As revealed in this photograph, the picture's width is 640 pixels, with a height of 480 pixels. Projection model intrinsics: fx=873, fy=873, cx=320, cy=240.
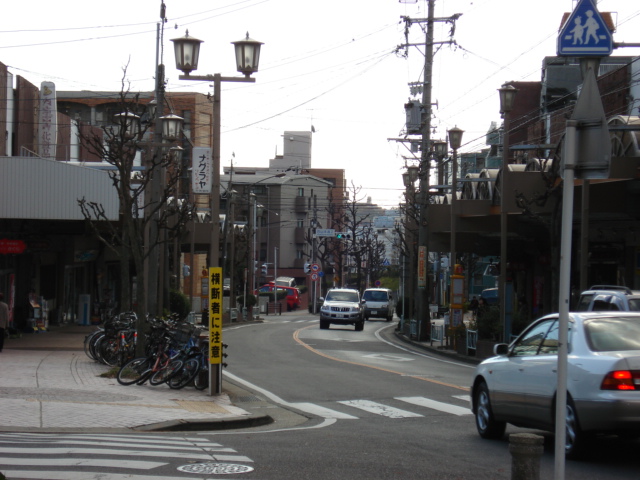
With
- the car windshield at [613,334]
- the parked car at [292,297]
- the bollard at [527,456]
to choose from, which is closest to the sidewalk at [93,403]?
the car windshield at [613,334]

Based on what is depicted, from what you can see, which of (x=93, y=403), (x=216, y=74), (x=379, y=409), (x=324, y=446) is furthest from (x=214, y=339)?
(x=324, y=446)

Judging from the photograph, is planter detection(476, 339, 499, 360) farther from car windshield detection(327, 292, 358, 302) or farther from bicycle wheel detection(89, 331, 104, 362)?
car windshield detection(327, 292, 358, 302)

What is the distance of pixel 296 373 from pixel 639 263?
12739 millimetres

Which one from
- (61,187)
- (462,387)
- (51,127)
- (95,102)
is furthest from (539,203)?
(95,102)

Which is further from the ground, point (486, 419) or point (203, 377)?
point (486, 419)

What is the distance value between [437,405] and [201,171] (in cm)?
1649

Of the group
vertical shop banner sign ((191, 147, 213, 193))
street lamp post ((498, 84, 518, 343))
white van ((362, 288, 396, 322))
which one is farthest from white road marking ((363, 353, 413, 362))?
white van ((362, 288, 396, 322))

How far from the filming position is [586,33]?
7.36 meters

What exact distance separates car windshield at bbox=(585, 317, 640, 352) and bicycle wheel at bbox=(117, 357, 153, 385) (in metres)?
10.2

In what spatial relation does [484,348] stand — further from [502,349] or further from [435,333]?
[502,349]

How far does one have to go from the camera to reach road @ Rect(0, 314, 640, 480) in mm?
8352

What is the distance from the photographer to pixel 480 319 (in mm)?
27547

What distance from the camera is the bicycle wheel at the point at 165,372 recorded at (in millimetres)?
16844

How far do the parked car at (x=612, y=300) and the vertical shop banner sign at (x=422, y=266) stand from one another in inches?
760
